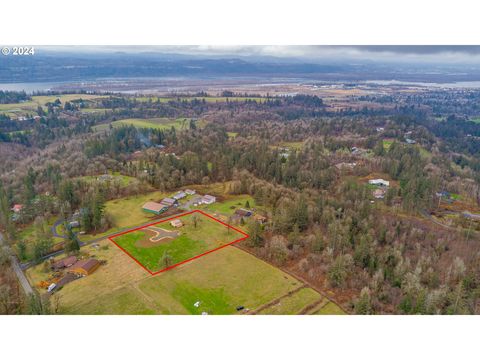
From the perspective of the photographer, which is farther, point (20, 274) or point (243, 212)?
point (243, 212)

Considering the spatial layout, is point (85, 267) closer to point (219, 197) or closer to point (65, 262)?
point (65, 262)

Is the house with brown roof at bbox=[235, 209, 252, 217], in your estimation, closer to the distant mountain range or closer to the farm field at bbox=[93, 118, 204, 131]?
the distant mountain range

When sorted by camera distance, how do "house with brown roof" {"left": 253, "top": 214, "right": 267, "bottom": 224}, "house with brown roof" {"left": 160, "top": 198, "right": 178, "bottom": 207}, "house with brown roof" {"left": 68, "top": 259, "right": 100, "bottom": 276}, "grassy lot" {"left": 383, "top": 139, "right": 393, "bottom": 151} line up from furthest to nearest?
"grassy lot" {"left": 383, "top": 139, "right": 393, "bottom": 151}
"house with brown roof" {"left": 160, "top": 198, "right": 178, "bottom": 207}
"house with brown roof" {"left": 253, "top": 214, "right": 267, "bottom": 224}
"house with brown roof" {"left": 68, "top": 259, "right": 100, "bottom": 276}

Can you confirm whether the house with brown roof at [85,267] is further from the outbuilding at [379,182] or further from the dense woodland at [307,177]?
the outbuilding at [379,182]

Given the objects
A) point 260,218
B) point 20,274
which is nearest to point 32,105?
point 20,274

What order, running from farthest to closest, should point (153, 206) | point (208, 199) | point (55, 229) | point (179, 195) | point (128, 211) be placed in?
point (179, 195) < point (208, 199) < point (153, 206) < point (128, 211) < point (55, 229)

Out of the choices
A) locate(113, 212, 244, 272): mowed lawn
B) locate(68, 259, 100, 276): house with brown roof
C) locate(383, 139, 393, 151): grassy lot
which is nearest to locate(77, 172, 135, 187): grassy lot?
locate(113, 212, 244, 272): mowed lawn
